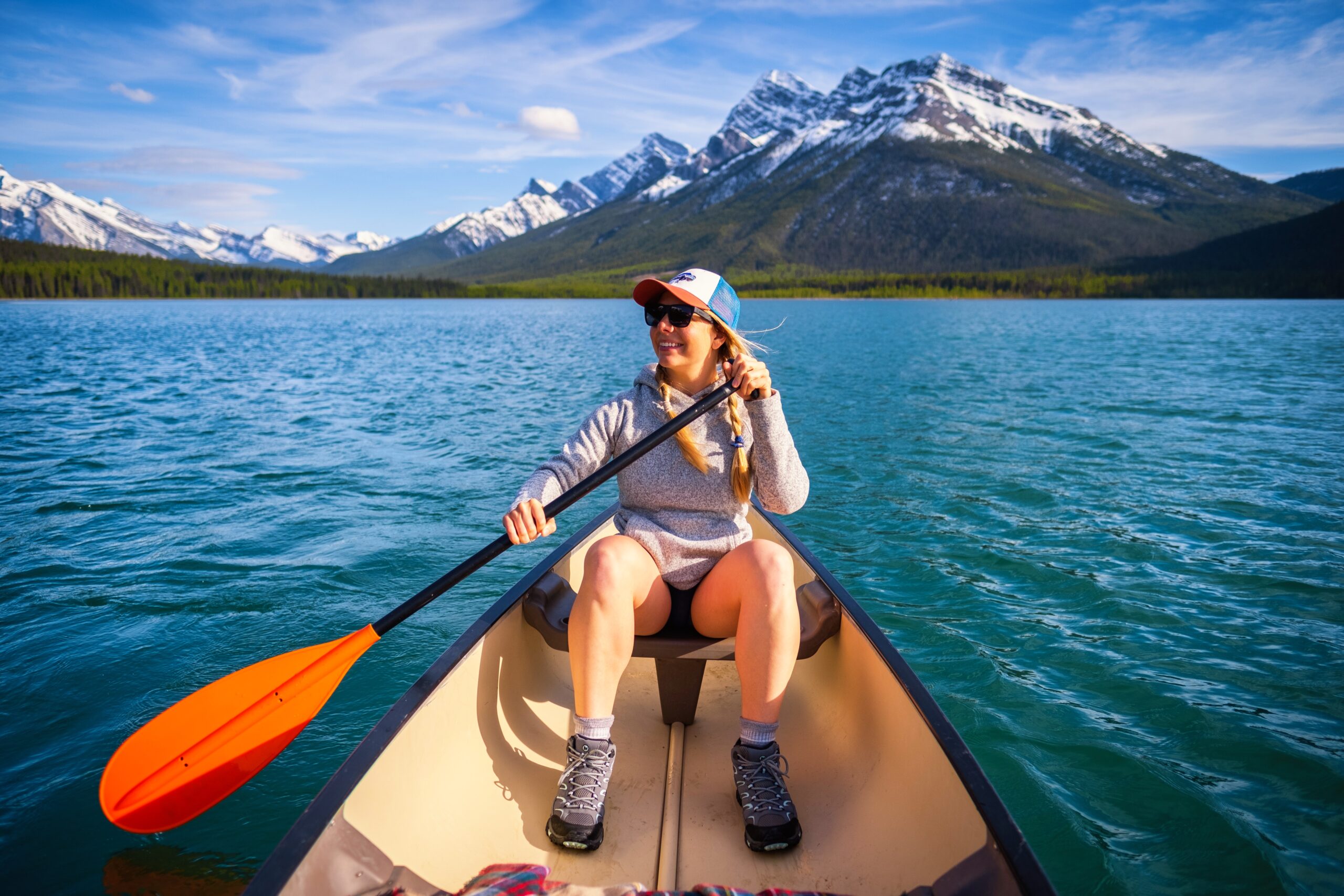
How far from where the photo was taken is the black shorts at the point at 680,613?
129 inches

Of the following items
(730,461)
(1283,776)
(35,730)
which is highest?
(730,461)

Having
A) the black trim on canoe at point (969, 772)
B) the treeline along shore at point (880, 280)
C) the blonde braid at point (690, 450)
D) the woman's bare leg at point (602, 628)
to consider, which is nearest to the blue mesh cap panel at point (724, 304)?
the blonde braid at point (690, 450)

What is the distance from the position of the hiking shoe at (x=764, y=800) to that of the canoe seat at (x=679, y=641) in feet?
1.31

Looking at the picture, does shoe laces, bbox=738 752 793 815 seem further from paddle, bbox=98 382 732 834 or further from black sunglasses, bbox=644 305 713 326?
black sunglasses, bbox=644 305 713 326

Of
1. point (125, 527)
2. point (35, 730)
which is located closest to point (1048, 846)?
point (35, 730)

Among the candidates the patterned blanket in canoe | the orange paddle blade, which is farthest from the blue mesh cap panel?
the patterned blanket in canoe

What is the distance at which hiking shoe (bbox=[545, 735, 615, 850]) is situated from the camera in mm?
2777

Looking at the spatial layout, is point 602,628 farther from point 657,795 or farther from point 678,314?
point 678,314

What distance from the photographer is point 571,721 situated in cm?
376

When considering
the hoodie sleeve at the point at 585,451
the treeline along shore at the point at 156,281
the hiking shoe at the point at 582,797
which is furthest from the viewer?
the treeline along shore at the point at 156,281

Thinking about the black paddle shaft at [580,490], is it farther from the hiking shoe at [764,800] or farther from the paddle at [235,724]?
the hiking shoe at [764,800]

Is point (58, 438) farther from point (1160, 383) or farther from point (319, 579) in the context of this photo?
point (1160, 383)

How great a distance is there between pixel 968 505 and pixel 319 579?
286 inches

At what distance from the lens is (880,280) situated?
129500mm
